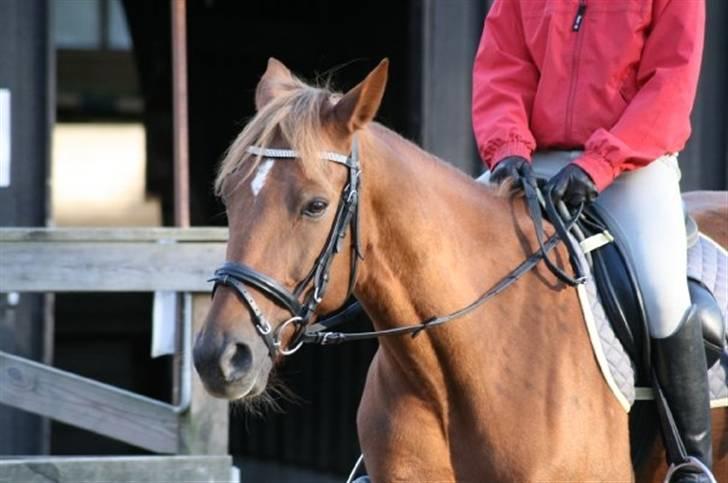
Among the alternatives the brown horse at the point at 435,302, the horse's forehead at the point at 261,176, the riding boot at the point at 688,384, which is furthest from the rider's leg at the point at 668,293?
the horse's forehead at the point at 261,176

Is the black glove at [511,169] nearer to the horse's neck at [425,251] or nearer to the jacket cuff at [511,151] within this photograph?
the jacket cuff at [511,151]

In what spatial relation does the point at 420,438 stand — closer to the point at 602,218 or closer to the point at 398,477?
the point at 398,477

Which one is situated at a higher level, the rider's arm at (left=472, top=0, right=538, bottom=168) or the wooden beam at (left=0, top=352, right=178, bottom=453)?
the rider's arm at (left=472, top=0, right=538, bottom=168)

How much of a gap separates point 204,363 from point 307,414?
493 centimetres

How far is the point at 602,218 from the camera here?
3.95m

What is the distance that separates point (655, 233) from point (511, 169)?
436 mm

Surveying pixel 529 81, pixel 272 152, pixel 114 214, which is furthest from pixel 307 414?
pixel 114 214

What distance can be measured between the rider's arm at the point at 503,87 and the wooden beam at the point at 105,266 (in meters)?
1.62

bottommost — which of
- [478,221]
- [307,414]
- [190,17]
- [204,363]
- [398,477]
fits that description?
[307,414]

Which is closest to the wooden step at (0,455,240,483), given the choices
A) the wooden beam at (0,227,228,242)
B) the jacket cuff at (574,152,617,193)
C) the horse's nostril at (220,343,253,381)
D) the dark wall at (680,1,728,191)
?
the wooden beam at (0,227,228,242)

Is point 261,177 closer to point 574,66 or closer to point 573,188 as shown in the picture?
point 573,188

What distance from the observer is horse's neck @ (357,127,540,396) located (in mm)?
3480

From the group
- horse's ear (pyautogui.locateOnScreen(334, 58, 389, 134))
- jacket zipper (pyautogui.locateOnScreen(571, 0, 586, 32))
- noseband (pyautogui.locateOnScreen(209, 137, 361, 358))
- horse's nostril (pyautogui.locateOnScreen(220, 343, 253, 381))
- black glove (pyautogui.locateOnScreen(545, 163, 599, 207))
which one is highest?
jacket zipper (pyautogui.locateOnScreen(571, 0, 586, 32))

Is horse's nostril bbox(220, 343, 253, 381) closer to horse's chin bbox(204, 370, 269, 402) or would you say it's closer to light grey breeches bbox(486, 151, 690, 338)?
horse's chin bbox(204, 370, 269, 402)
